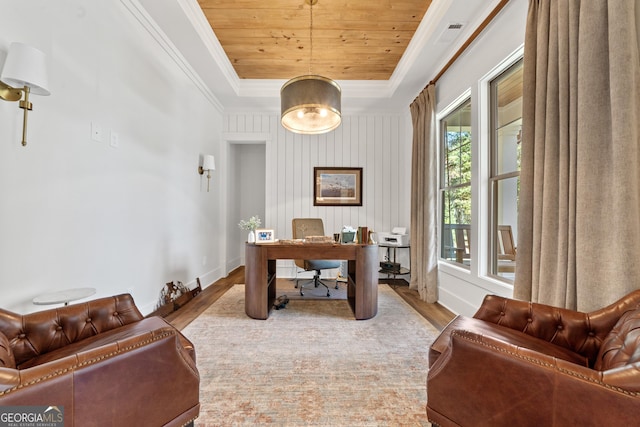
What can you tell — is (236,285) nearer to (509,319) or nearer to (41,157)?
(41,157)

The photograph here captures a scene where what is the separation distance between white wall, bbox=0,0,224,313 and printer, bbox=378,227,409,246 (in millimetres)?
3009

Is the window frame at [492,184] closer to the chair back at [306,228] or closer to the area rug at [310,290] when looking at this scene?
the area rug at [310,290]

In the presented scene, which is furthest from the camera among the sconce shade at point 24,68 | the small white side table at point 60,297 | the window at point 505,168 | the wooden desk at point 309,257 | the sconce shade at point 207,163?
the sconce shade at point 207,163

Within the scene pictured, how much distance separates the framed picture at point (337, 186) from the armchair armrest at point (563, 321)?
3405mm

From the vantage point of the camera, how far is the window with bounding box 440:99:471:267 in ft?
10.2

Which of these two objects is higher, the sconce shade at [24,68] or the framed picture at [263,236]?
the sconce shade at [24,68]

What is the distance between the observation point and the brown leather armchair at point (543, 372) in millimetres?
724

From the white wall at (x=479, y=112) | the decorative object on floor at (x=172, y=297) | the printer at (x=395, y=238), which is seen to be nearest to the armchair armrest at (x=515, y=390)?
the white wall at (x=479, y=112)

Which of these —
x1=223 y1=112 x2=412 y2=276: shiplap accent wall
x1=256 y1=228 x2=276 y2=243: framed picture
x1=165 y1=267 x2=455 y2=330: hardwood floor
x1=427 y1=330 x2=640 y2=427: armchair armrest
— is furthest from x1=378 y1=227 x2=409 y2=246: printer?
x1=427 y1=330 x2=640 y2=427: armchair armrest

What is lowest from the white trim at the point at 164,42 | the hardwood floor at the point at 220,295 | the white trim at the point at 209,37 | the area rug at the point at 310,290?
the area rug at the point at 310,290

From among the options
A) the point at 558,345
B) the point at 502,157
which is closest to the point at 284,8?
the point at 502,157

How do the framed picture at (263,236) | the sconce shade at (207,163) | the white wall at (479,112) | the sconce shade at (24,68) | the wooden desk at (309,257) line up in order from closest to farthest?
the sconce shade at (24,68) → the white wall at (479,112) → the wooden desk at (309,257) → the framed picture at (263,236) → the sconce shade at (207,163)

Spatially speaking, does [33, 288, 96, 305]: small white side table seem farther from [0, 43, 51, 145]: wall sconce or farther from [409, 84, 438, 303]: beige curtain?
[409, 84, 438, 303]: beige curtain

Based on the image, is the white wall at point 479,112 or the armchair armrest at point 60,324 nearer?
the armchair armrest at point 60,324
